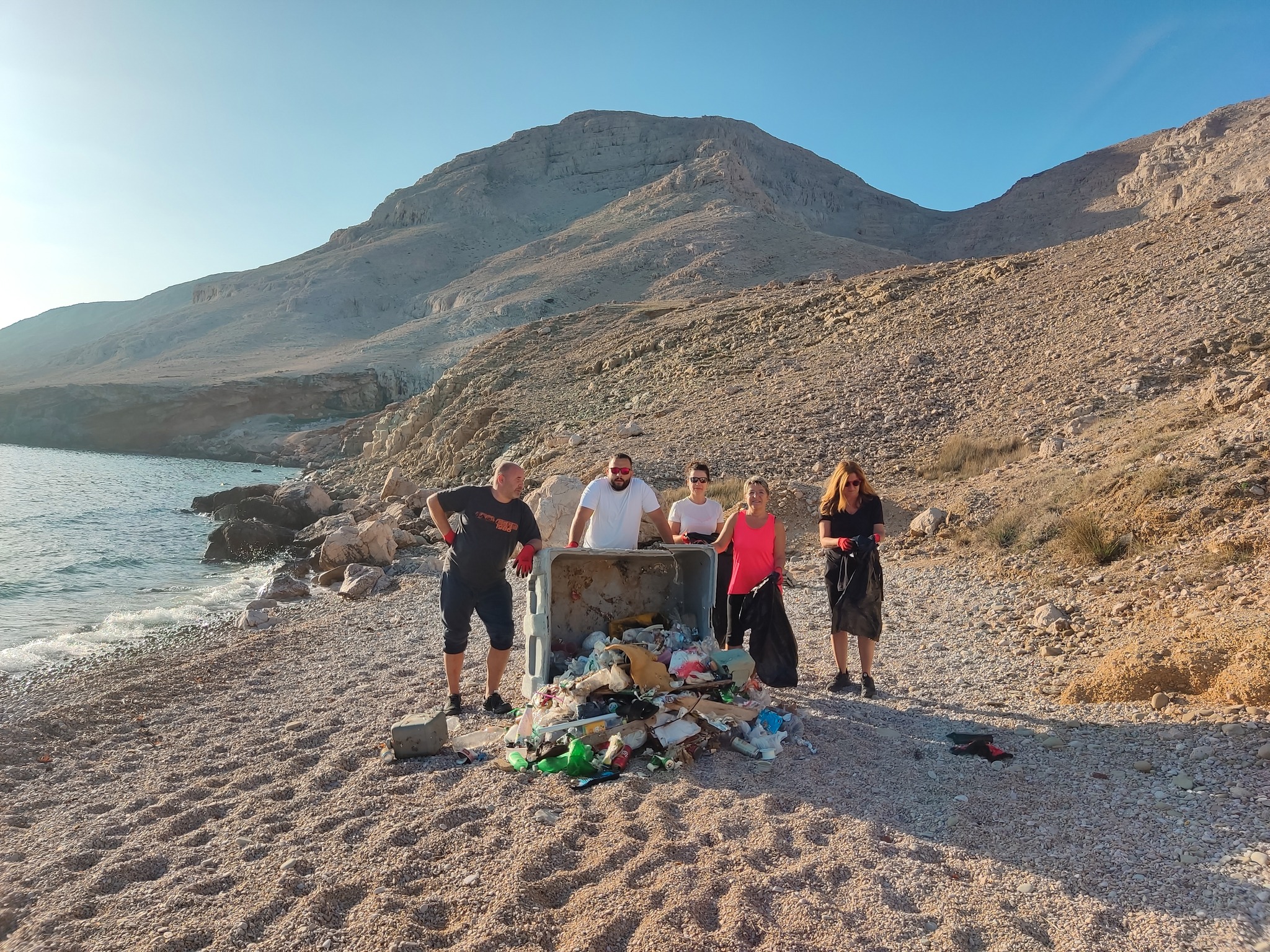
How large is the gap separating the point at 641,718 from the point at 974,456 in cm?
978

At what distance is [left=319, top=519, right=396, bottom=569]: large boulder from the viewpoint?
512 inches

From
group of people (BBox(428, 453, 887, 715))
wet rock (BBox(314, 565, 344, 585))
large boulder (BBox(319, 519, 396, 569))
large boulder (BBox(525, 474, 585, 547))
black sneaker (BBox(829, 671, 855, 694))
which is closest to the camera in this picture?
group of people (BBox(428, 453, 887, 715))

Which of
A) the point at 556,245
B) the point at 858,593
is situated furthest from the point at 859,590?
the point at 556,245

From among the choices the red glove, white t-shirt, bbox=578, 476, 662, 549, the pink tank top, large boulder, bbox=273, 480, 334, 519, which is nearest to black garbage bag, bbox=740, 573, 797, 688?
the pink tank top

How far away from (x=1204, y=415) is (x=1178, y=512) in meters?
3.48

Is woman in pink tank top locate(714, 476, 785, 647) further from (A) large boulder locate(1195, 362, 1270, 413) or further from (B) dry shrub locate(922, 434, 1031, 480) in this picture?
(A) large boulder locate(1195, 362, 1270, 413)

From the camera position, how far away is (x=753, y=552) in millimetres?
5480

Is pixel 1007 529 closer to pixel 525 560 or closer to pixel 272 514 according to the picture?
pixel 525 560

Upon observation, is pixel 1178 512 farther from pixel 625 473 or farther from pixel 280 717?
pixel 280 717

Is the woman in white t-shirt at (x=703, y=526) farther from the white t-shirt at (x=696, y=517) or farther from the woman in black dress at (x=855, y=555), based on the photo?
the woman in black dress at (x=855, y=555)

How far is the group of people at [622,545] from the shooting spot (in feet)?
17.2

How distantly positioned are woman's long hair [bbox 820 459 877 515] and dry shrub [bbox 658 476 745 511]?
654 cm

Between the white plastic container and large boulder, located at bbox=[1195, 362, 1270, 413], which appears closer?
the white plastic container

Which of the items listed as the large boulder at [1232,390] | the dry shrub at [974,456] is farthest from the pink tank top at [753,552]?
the large boulder at [1232,390]
